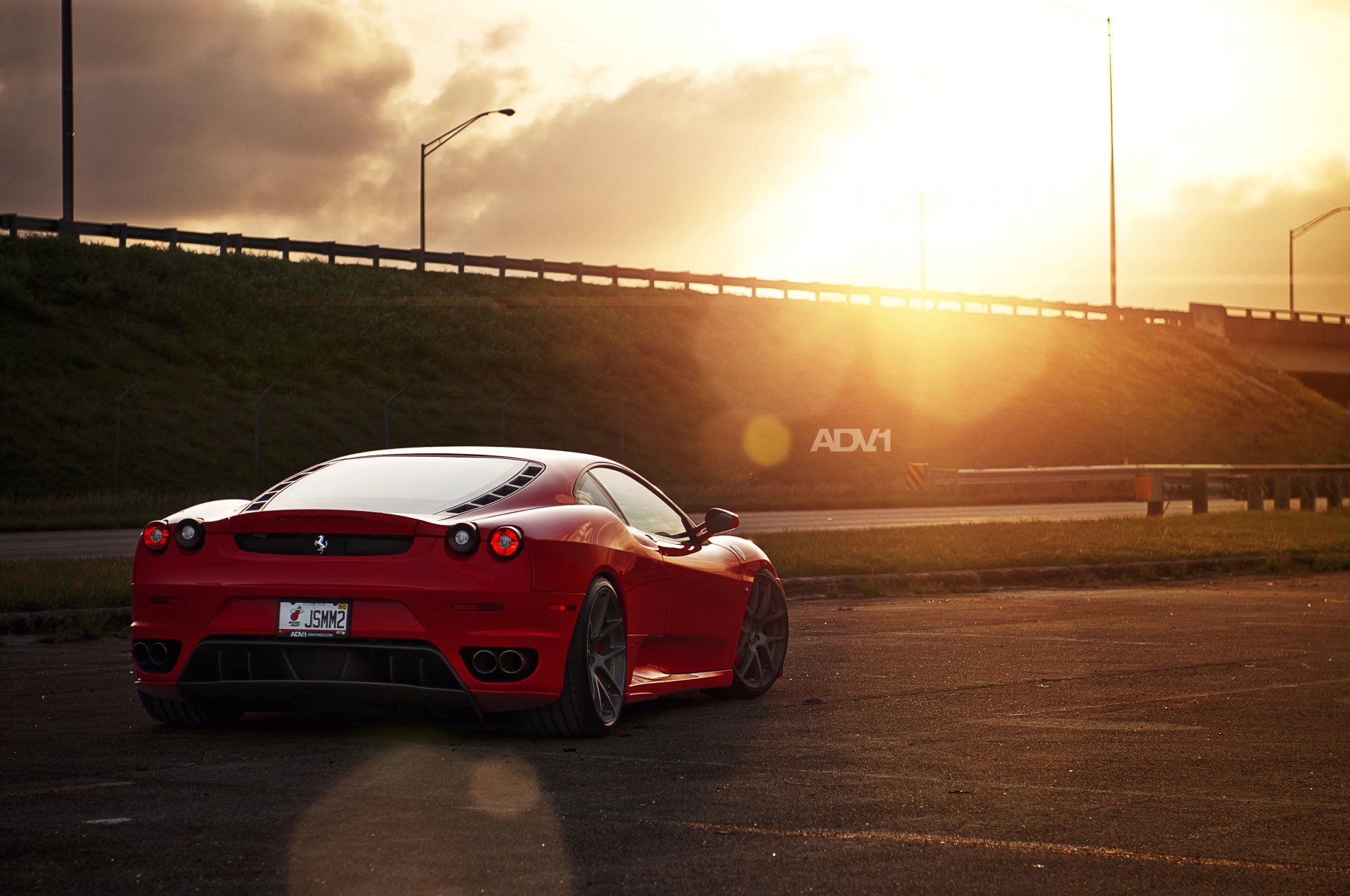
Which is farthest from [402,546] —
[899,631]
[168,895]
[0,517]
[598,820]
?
[0,517]

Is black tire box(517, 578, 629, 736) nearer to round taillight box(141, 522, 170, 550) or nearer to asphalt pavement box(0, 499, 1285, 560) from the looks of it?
round taillight box(141, 522, 170, 550)

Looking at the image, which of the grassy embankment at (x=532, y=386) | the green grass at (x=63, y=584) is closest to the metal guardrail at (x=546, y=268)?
the grassy embankment at (x=532, y=386)

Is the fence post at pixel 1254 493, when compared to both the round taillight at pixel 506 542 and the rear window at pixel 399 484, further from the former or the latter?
the round taillight at pixel 506 542

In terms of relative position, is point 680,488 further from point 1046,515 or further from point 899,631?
point 899,631

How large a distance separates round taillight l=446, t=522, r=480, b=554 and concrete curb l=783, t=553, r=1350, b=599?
28.0 ft

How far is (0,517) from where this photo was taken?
2762 cm

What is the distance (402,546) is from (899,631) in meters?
5.98

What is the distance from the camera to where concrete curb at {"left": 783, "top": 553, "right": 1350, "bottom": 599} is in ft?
51.2

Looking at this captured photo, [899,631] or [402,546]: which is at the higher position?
[402,546]

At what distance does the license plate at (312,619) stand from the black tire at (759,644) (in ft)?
8.41

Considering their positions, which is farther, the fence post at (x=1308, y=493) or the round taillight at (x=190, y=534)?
the fence post at (x=1308, y=493)

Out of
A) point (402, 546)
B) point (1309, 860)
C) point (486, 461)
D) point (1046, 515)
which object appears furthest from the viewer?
point (1046, 515)

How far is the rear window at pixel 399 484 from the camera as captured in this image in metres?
7.10

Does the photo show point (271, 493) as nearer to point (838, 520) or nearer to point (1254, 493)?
point (838, 520)
